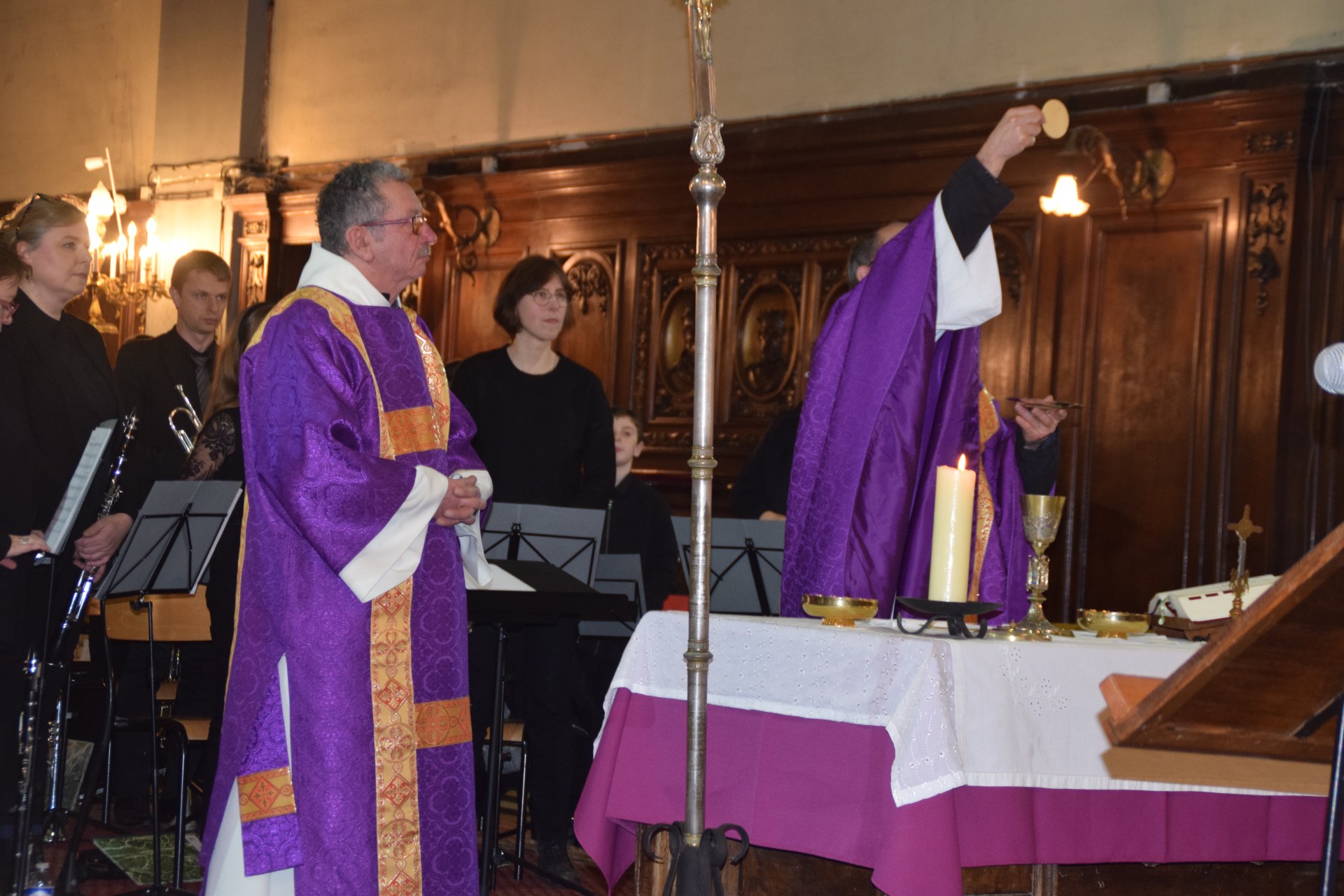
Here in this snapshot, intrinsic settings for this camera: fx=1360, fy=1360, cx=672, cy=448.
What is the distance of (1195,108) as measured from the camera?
21.2ft

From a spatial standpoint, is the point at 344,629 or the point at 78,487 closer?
the point at 344,629

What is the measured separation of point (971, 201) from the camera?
2.63 m

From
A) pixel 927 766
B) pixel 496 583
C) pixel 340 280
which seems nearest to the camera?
pixel 927 766

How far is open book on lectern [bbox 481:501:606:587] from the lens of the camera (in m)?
4.42

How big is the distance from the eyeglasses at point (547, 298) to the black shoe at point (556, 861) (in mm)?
1841

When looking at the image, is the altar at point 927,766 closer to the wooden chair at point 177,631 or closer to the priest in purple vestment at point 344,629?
the priest in purple vestment at point 344,629

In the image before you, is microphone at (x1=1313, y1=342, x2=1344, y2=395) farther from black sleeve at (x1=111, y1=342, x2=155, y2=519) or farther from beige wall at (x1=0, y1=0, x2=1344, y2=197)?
beige wall at (x1=0, y1=0, x2=1344, y2=197)

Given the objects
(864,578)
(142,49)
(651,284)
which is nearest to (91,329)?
(864,578)

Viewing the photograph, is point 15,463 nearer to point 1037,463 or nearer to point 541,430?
point 541,430

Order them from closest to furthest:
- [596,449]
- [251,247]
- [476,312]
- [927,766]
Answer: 1. [927,766]
2. [596,449]
3. [476,312]
4. [251,247]

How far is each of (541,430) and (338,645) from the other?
209cm

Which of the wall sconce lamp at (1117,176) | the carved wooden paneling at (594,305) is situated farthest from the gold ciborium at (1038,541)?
the carved wooden paneling at (594,305)

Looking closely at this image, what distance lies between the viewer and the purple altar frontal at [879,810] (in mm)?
2041

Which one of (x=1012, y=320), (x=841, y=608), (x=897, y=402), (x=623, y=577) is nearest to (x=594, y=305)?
(x=1012, y=320)
